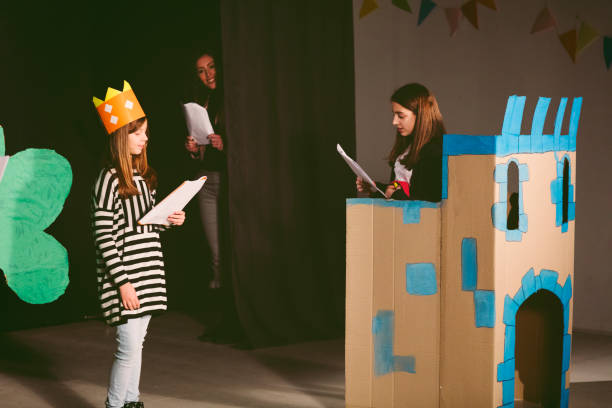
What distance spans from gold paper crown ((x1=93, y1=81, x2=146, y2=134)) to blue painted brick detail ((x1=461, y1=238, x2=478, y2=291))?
1.19m

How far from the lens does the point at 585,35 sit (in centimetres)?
452

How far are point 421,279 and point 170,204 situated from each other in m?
0.90

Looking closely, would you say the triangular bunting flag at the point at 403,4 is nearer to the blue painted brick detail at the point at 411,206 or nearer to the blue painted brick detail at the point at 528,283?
the blue painted brick detail at the point at 411,206

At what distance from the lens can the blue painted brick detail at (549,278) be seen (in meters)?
2.91

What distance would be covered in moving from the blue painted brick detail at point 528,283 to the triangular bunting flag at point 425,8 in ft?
8.42

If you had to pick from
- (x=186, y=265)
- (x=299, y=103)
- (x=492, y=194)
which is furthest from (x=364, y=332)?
(x=186, y=265)

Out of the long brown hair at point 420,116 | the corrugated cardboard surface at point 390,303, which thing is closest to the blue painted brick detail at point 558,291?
the corrugated cardboard surface at point 390,303

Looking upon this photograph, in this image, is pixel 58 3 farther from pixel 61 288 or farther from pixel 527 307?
pixel 527 307

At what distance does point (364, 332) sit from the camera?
2.95m

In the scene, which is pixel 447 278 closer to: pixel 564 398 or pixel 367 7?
pixel 564 398

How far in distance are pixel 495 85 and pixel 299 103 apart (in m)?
1.18

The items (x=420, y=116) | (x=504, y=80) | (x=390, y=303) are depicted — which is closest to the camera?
(x=390, y=303)

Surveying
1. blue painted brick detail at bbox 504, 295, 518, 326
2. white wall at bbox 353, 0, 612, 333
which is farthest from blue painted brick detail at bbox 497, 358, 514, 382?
white wall at bbox 353, 0, 612, 333

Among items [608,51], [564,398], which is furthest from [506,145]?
[608,51]
